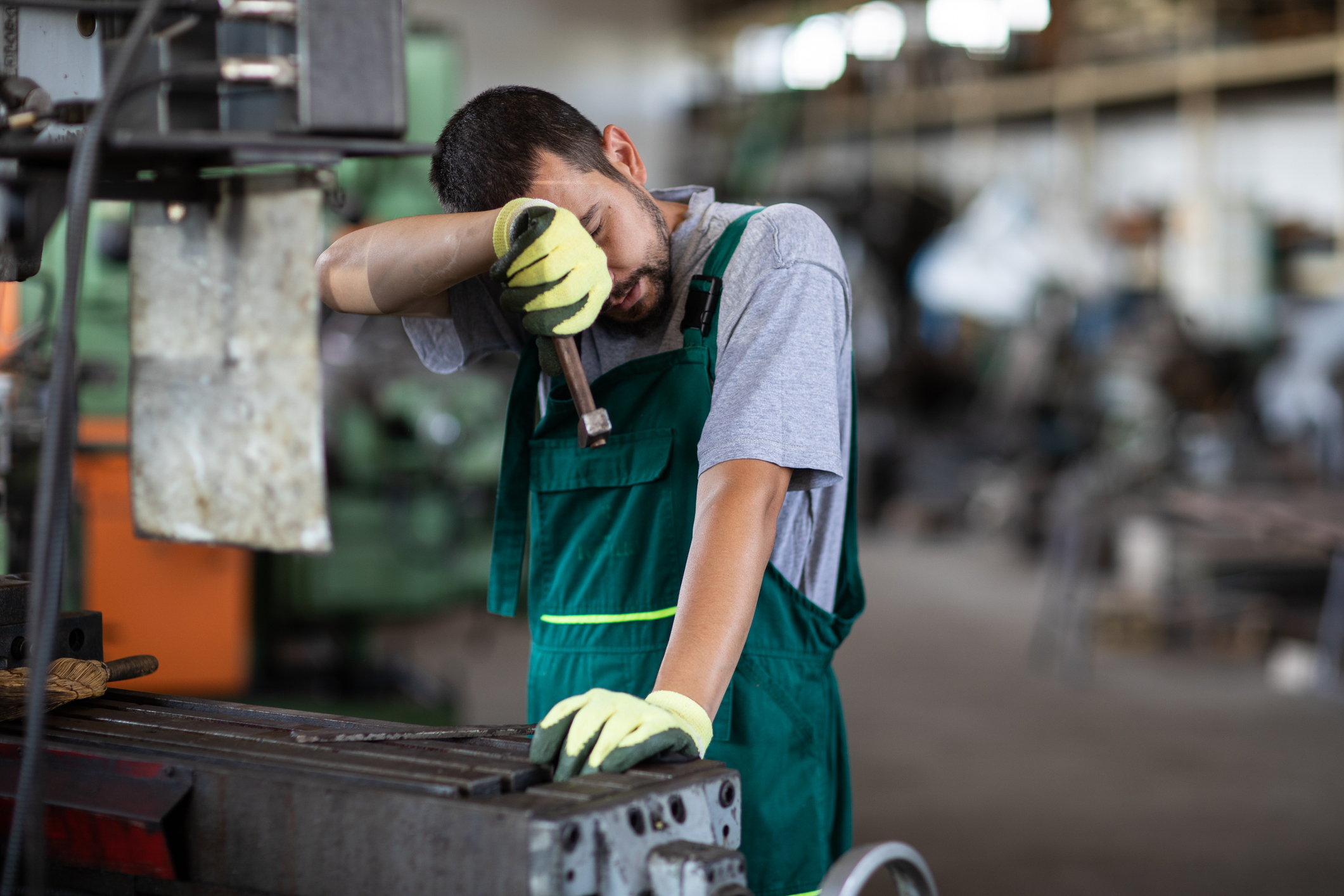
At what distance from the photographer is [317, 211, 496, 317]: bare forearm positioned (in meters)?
1.13

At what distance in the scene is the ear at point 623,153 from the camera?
1.26 m

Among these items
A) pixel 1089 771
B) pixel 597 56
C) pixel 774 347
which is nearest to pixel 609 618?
pixel 774 347

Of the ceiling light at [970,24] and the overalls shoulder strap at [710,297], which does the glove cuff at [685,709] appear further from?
the ceiling light at [970,24]

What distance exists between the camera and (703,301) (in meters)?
1.18

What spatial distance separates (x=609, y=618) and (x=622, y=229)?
367 mm

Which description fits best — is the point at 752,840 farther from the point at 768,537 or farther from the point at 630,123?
the point at 630,123

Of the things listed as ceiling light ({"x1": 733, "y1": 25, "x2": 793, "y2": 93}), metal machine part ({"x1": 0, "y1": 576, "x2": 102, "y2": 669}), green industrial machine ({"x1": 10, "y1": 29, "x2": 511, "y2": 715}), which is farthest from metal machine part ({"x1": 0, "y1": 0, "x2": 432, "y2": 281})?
ceiling light ({"x1": 733, "y1": 25, "x2": 793, "y2": 93})

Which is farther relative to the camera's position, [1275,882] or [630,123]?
[630,123]

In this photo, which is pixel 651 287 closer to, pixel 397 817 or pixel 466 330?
pixel 466 330

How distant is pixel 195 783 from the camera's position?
2.64 ft

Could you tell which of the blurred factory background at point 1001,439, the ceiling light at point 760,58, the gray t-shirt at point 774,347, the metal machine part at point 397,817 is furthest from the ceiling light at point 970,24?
the metal machine part at point 397,817

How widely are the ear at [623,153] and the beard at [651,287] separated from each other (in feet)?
0.10

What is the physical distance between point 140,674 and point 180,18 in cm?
56

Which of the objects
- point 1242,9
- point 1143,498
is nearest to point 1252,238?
point 1242,9
